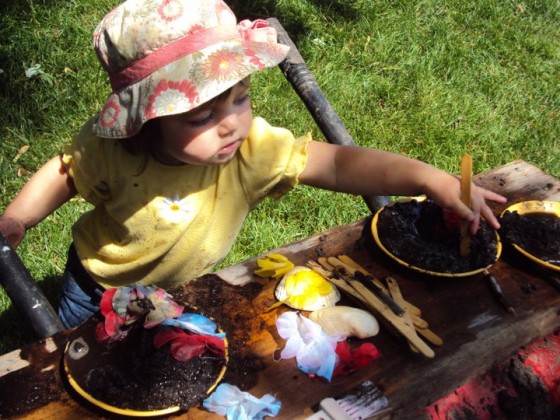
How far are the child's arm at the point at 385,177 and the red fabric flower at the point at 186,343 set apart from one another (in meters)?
0.69

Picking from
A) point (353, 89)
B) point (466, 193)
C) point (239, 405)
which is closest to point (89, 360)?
point (239, 405)

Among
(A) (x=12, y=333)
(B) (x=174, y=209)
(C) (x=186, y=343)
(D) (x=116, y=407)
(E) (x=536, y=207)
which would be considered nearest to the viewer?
(D) (x=116, y=407)

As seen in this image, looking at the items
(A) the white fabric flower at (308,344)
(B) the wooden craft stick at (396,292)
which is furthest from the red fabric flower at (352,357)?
(B) the wooden craft stick at (396,292)

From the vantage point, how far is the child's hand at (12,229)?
5.94 ft

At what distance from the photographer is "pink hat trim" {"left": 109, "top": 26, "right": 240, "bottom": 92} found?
4.85ft

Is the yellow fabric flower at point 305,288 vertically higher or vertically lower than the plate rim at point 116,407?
lower

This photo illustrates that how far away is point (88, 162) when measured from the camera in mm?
1849

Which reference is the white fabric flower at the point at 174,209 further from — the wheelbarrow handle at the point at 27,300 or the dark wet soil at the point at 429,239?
the dark wet soil at the point at 429,239

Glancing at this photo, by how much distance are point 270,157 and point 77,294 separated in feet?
3.03

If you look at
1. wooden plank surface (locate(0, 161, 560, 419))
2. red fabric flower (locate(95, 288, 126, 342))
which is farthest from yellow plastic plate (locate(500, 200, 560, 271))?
red fabric flower (locate(95, 288, 126, 342))

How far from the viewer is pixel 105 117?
5.21 ft

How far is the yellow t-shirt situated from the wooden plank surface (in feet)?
0.71

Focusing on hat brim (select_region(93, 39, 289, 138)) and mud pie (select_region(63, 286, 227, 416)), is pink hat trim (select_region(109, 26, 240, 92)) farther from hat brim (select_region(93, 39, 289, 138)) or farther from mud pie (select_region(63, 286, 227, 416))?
mud pie (select_region(63, 286, 227, 416))

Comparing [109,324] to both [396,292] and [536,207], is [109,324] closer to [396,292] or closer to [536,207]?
[396,292]
